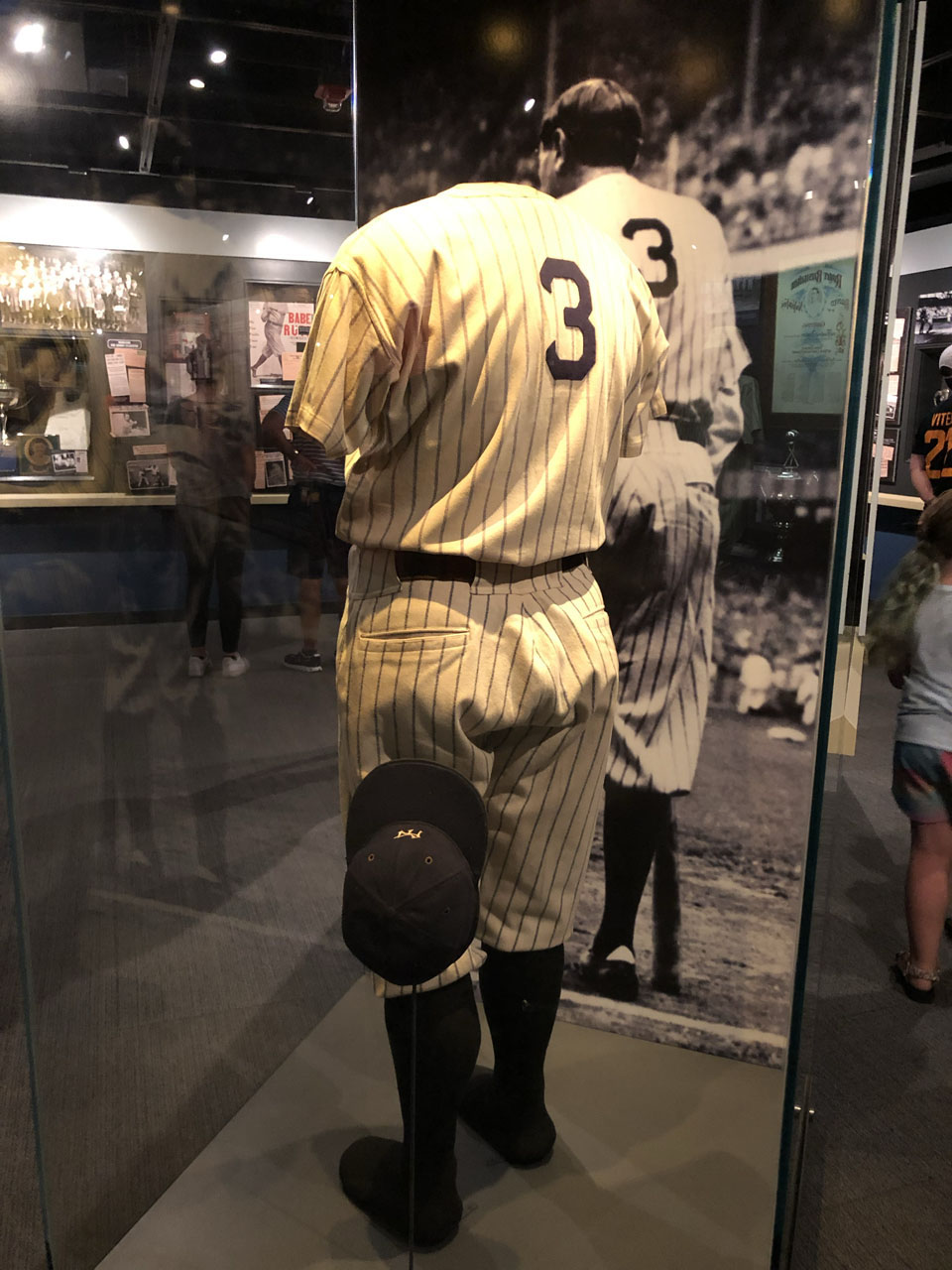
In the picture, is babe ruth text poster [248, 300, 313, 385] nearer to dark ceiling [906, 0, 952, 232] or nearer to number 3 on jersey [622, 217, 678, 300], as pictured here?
number 3 on jersey [622, 217, 678, 300]

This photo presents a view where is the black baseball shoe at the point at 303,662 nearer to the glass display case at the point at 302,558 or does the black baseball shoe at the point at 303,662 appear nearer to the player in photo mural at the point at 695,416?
the glass display case at the point at 302,558

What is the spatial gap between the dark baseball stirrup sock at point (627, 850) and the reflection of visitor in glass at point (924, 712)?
747 mm

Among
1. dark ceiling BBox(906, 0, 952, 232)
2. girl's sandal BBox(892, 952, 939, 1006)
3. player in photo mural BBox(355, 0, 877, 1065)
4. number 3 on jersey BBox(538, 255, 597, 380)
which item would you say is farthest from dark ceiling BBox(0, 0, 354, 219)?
dark ceiling BBox(906, 0, 952, 232)

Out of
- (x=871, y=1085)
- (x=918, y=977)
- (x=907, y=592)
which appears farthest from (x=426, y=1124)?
(x=907, y=592)

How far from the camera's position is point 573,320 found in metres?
1.22

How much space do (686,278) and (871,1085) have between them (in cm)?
161

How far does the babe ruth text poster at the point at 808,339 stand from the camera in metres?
1.51

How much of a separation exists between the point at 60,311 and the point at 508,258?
573 mm

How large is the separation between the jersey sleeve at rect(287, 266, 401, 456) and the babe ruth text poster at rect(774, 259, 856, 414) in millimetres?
721

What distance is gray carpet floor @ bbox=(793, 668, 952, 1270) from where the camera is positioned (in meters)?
1.65

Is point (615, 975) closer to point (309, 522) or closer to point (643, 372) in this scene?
point (309, 522)

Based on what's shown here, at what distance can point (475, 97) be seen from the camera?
1.60m

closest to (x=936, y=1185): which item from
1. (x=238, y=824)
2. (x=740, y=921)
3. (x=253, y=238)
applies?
(x=740, y=921)

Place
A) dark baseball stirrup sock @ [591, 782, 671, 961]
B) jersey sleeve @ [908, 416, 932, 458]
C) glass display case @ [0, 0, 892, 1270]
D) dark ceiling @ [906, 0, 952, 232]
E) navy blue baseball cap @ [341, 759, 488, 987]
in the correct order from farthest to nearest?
jersey sleeve @ [908, 416, 932, 458] → dark ceiling @ [906, 0, 952, 232] → dark baseball stirrup sock @ [591, 782, 671, 961] → glass display case @ [0, 0, 892, 1270] → navy blue baseball cap @ [341, 759, 488, 987]
